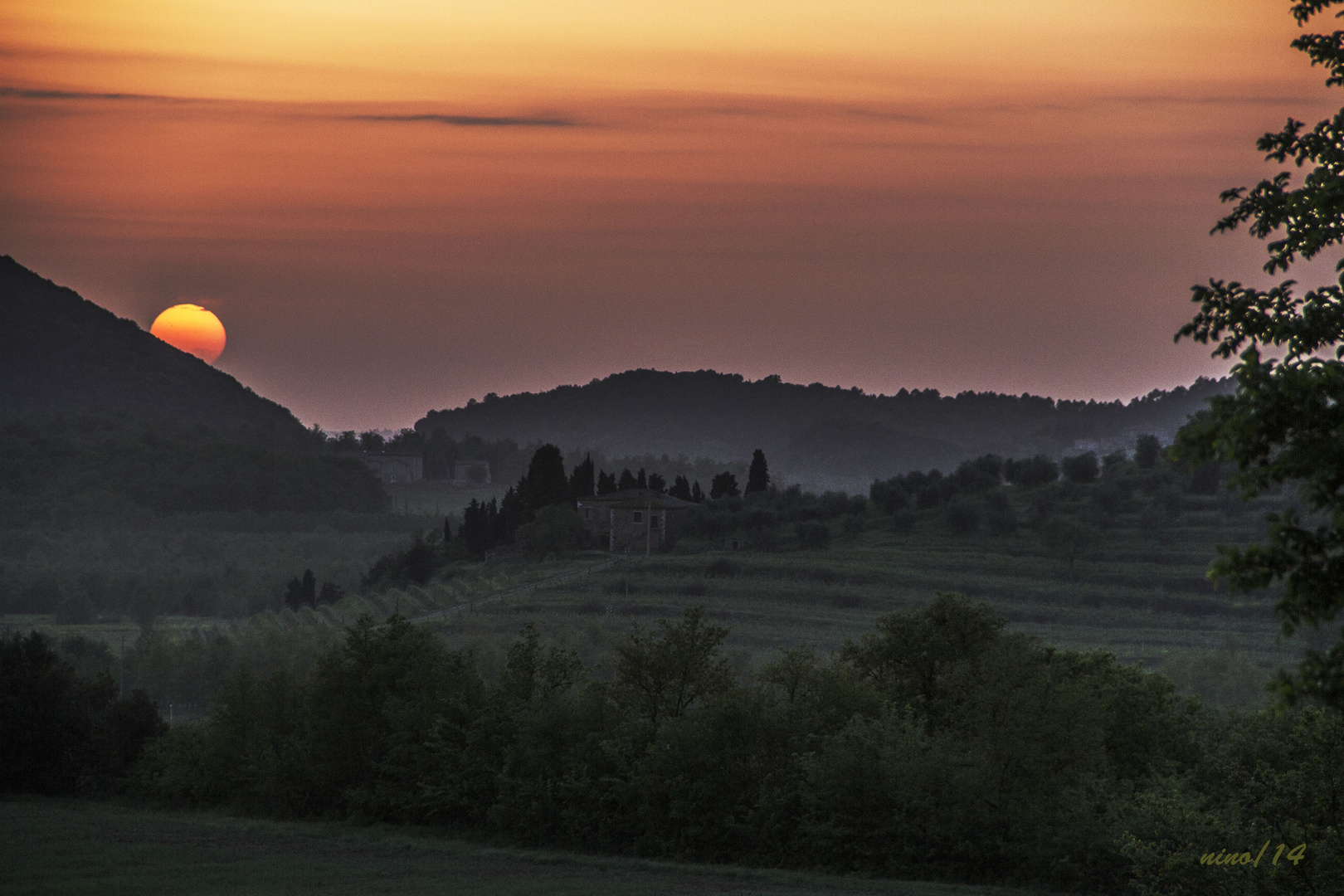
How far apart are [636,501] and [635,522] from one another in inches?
90.2

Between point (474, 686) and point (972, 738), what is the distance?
751 inches

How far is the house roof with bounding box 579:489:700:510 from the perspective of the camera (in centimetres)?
13450

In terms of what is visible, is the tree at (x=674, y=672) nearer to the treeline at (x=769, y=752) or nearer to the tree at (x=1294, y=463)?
the treeline at (x=769, y=752)

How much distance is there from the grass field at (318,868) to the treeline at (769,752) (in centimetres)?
194

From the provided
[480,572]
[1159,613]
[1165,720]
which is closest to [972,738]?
[1165,720]

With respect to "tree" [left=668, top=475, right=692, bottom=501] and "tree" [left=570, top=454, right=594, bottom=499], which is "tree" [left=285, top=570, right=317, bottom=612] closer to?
"tree" [left=570, top=454, right=594, bottom=499]

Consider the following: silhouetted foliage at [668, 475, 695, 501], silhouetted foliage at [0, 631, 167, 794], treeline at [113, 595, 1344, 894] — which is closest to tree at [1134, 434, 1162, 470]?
silhouetted foliage at [668, 475, 695, 501]

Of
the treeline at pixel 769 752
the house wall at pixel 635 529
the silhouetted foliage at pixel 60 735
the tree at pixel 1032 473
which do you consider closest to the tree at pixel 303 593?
the house wall at pixel 635 529

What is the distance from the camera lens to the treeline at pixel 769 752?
33.5m

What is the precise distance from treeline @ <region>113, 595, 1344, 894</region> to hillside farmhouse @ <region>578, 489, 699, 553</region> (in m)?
82.6

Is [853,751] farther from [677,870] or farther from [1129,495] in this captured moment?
[1129,495]

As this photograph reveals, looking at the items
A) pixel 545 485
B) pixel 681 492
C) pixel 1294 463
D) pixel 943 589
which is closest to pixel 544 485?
pixel 545 485

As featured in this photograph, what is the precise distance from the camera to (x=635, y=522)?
439ft

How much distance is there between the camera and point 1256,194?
39.2ft
